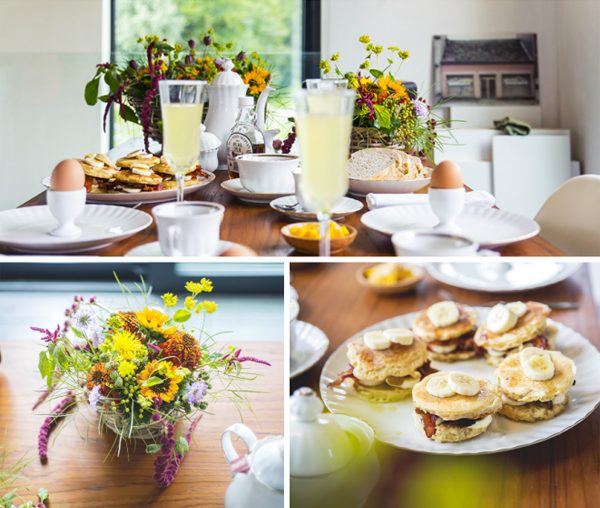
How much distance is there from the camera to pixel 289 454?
1.10 meters

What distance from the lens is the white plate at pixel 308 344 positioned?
1134mm

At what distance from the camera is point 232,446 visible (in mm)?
1163

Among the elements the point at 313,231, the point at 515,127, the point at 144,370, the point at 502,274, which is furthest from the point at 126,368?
the point at 515,127

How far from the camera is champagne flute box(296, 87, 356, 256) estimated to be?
98 centimetres

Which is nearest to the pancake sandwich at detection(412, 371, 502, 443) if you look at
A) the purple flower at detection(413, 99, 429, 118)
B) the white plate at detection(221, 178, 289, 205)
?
the white plate at detection(221, 178, 289, 205)

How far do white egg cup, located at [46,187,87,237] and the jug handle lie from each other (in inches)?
15.2

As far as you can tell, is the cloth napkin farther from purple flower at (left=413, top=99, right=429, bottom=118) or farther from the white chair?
the white chair

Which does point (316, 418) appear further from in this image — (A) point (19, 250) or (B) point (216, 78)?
(B) point (216, 78)

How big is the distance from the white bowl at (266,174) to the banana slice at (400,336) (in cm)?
53

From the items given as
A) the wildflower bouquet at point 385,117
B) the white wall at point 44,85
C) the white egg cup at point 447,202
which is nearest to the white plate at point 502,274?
the white egg cup at point 447,202

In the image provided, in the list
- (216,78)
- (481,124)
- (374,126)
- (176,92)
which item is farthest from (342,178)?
(481,124)

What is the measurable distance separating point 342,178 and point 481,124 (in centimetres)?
387

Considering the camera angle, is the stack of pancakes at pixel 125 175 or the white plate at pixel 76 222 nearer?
the white plate at pixel 76 222

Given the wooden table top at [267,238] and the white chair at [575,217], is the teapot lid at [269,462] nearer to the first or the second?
the wooden table top at [267,238]
